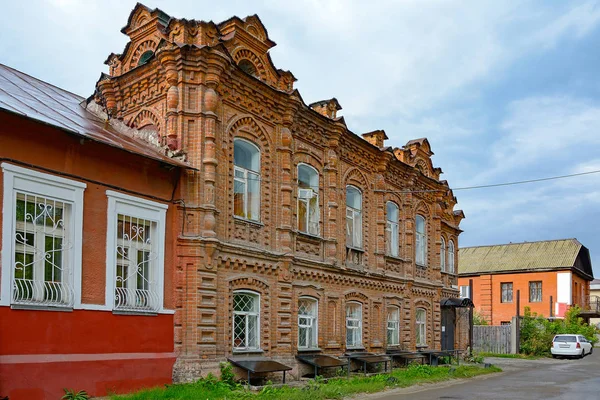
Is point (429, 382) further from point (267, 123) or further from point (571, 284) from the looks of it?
point (571, 284)

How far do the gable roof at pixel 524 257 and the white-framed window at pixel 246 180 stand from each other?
116 ft

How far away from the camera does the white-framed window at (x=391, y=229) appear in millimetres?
22297

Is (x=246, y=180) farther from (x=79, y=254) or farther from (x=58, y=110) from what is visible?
(x=79, y=254)

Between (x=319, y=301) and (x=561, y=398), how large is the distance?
6.56 m

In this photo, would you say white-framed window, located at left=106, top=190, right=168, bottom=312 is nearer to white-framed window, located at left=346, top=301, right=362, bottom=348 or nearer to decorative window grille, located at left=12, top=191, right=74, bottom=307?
decorative window grille, located at left=12, top=191, right=74, bottom=307

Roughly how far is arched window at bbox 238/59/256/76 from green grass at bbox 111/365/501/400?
7.53 metres

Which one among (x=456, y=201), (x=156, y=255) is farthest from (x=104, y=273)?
(x=456, y=201)

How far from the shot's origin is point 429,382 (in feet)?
59.9

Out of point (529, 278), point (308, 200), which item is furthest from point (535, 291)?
point (308, 200)

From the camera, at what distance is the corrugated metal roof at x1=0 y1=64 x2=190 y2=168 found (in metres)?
11.1

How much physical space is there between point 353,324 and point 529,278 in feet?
101

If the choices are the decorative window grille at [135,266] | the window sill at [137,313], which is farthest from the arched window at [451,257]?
the window sill at [137,313]

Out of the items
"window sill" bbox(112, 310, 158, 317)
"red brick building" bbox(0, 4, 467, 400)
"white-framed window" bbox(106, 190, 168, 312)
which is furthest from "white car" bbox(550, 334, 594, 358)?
"window sill" bbox(112, 310, 158, 317)

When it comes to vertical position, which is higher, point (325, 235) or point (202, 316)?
point (325, 235)
